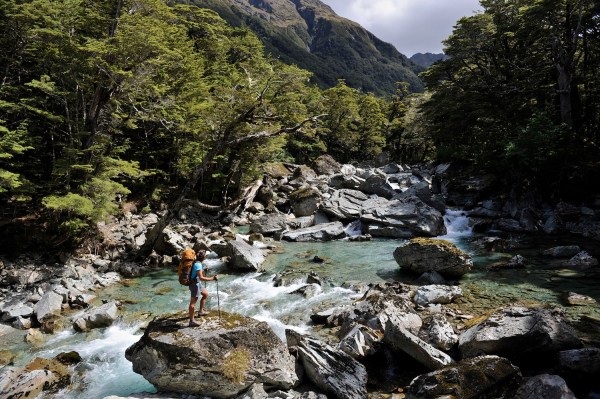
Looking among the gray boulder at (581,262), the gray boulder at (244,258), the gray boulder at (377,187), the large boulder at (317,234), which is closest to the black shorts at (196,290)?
the gray boulder at (244,258)

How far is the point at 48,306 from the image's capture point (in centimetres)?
1172

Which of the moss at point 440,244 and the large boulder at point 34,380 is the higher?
the moss at point 440,244

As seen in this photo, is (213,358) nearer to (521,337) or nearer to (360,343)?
(360,343)

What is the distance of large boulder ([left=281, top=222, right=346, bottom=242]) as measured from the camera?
2252 centimetres

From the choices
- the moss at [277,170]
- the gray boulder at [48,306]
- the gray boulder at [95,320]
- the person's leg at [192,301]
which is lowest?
the gray boulder at [95,320]

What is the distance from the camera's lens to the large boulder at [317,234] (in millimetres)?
22516

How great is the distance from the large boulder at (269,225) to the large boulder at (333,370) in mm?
15493

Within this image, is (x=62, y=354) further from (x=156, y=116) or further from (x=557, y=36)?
(x=557, y=36)

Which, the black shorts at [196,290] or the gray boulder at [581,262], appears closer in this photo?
the black shorts at [196,290]

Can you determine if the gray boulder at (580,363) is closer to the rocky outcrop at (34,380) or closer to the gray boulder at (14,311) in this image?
the rocky outcrop at (34,380)

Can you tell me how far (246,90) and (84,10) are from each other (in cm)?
982

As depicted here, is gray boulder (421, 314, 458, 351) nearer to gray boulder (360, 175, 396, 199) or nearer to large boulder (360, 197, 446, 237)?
large boulder (360, 197, 446, 237)

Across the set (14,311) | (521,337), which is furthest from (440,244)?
(14,311)

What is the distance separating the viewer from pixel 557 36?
24234 millimetres
